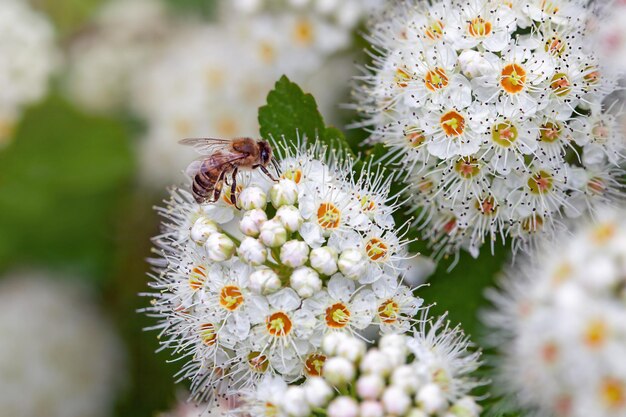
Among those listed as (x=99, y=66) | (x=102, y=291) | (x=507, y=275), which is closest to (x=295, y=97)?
(x=507, y=275)

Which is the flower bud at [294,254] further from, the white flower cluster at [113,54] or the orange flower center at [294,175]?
the white flower cluster at [113,54]

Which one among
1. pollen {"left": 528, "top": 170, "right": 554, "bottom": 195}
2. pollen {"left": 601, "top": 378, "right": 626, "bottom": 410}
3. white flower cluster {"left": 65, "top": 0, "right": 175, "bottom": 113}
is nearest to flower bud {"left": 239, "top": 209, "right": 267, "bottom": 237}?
pollen {"left": 528, "top": 170, "right": 554, "bottom": 195}

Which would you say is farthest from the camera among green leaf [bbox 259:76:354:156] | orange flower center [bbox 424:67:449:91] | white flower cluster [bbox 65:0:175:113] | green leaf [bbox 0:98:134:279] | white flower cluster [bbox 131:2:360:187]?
white flower cluster [bbox 65:0:175:113]

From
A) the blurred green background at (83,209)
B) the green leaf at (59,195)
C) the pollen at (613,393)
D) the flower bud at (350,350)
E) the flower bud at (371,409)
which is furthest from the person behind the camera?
the green leaf at (59,195)

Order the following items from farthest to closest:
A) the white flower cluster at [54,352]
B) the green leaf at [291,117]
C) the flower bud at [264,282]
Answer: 1. the white flower cluster at [54,352]
2. the green leaf at [291,117]
3. the flower bud at [264,282]

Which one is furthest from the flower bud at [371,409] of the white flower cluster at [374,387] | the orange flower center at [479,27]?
the orange flower center at [479,27]

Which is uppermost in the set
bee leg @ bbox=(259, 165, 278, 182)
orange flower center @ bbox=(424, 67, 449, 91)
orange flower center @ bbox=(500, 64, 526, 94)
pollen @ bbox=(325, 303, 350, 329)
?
orange flower center @ bbox=(500, 64, 526, 94)

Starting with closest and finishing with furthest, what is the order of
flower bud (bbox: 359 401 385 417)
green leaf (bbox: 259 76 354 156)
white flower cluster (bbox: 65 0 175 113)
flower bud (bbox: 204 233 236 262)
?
flower bud (bbox: 359 401 385 417)
flower bud (bbox: 204 233 236 262)
green leaf (bbox: 259 76 354 156)
white flower cluster (bbox: 65 0 175 113)

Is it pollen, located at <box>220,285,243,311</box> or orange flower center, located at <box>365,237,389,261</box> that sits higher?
orange flower center, located at <box>365,237,389,261</box>

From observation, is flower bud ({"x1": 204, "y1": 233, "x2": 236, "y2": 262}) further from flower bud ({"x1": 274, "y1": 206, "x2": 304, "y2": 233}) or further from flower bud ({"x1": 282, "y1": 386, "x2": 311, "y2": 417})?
flower bud ({"x1": 282, "y1": 386, "x2": 311, "y2": 417})
